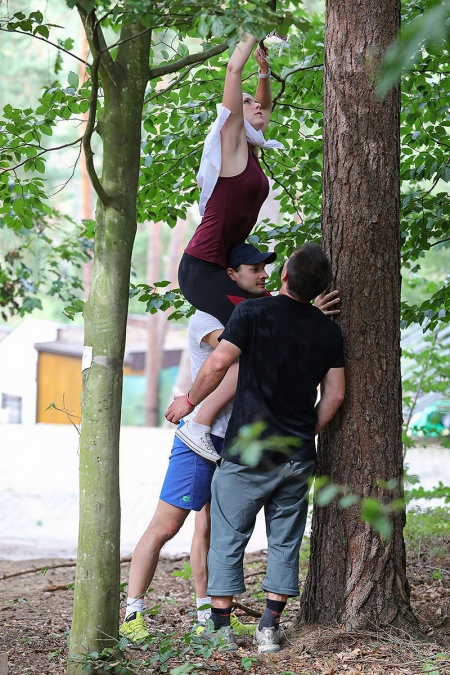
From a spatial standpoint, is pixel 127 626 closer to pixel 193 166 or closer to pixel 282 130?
pixel 193 166

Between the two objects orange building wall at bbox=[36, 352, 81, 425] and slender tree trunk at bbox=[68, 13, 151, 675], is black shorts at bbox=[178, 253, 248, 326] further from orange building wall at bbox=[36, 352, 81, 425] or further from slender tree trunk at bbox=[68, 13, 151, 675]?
orange building wall at bbox=[36, 352, 81, 425]

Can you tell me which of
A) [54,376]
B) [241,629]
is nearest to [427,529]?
[241,629]

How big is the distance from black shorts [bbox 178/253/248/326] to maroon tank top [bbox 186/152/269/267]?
0.05 metres

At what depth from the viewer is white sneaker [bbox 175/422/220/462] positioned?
13.3 ft

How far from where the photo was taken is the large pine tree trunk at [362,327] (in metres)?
3.81

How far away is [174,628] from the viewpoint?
4.72m

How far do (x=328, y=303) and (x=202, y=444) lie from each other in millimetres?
956

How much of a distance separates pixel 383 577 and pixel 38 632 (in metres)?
2.04

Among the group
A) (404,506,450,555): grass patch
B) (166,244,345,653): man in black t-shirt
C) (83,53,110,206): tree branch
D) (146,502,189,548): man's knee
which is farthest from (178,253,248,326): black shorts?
(404,506,450,555): grass patch

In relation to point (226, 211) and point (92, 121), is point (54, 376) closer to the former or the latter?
point (226, 211)

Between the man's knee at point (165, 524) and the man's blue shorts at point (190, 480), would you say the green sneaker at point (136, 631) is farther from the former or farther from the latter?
the man's blue shorts at point (190, 480)

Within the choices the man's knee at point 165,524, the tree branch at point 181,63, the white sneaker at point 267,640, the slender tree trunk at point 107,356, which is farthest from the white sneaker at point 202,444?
the tree branch at point 181,63

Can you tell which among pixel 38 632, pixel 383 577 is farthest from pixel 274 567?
pixel 38 632

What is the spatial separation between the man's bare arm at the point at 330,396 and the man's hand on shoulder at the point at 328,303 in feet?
0.95
